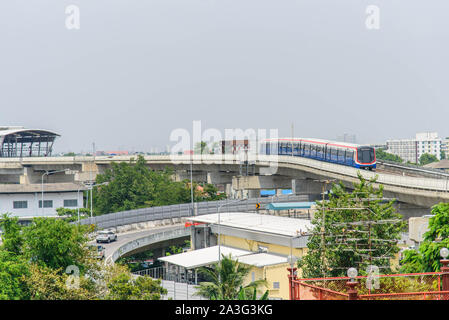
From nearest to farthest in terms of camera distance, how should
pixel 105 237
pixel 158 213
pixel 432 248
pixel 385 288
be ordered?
pixel 385 288
pixel 432 248
pixel 105 237
pixel 158 213

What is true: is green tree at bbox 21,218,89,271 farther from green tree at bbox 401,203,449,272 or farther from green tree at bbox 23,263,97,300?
green tree at bbox 401,203,449,272

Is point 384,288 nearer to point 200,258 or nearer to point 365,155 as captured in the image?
point 200,258

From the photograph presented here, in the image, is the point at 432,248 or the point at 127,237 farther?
the point at 127,237

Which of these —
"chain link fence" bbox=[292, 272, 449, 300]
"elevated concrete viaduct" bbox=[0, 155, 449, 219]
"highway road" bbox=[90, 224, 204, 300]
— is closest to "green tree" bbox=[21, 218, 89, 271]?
"highway road" bbox=[90, 224, 204, 300]

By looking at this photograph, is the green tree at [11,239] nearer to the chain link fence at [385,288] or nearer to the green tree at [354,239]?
the green tree at [354,239]

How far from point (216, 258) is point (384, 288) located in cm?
2198

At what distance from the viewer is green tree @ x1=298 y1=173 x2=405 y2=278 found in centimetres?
2247

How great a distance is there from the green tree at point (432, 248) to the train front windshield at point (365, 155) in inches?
888

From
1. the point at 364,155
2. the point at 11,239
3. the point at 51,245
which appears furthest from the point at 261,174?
the point at 51,245

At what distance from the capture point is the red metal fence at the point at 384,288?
969cm

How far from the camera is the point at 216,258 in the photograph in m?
34.4

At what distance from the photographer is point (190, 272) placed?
39.1 metres

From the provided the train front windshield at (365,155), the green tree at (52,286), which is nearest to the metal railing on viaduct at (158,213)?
the train front windshield at (365,155)

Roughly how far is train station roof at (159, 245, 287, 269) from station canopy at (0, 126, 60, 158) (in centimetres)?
7338
